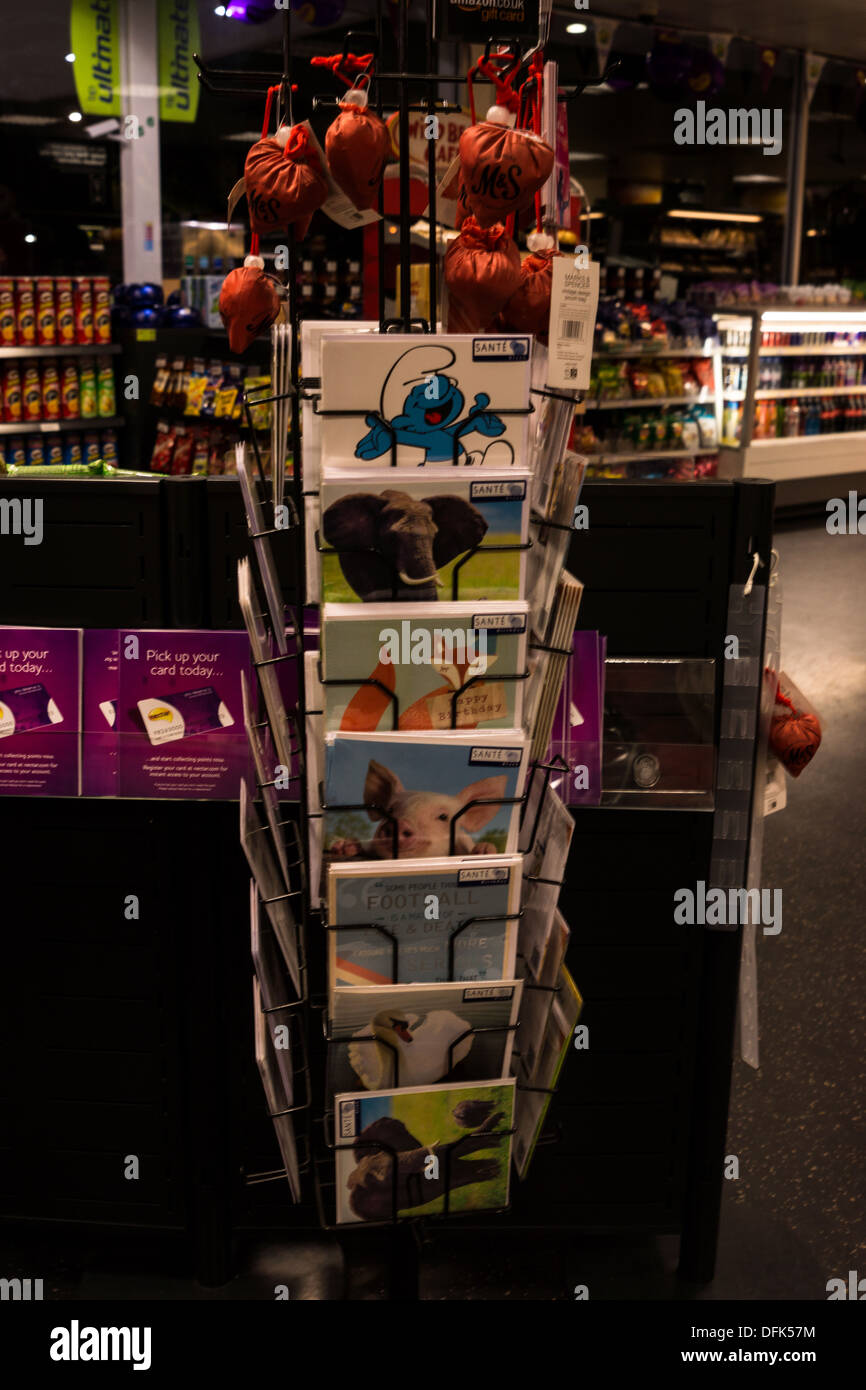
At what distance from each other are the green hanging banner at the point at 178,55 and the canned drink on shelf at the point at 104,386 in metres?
2.04

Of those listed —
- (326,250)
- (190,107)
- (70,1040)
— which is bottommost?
(70,1040)

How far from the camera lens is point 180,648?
A: 1.99m

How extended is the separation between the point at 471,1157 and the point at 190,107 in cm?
827

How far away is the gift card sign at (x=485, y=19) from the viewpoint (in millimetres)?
1489

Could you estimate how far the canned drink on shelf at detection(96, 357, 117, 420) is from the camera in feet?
24.6

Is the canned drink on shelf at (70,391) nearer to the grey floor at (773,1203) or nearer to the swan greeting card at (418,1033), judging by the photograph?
the grey floor at (773,1203)

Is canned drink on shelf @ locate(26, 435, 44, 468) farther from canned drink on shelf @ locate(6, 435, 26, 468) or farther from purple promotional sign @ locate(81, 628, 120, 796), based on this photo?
purple promotional sign @ locate(81, 628, 120, 796)

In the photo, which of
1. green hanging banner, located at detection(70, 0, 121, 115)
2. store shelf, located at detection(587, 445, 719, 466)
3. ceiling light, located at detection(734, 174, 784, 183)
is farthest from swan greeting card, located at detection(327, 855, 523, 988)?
ceiling light, located at detection(734, 174, 784, 183)

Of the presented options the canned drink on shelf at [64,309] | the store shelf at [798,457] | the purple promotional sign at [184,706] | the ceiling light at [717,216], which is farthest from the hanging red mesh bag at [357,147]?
the ceiling light at [717,216]

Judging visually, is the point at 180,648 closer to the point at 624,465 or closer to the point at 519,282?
the point at 519,282

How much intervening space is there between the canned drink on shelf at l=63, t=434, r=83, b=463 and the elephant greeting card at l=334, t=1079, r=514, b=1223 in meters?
6.53

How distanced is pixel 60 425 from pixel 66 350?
430 mm

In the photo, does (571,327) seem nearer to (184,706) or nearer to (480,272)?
(480,272)
